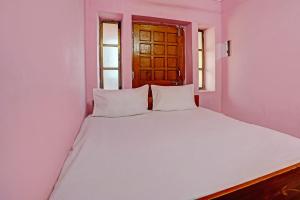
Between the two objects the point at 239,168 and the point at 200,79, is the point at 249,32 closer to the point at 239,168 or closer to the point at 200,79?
the point at 200,79

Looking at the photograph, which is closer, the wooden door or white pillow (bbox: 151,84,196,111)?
white pillow (bbox: 151,84,196,111)

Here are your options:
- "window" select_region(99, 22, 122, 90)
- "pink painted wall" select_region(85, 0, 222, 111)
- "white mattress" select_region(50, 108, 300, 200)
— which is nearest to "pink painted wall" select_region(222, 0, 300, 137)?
"pink painted wall" select_region(85, 0, 222, 111)

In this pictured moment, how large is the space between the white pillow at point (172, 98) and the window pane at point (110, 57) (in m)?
0.72

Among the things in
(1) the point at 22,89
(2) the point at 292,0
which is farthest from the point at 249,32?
(1) the point at 22,89

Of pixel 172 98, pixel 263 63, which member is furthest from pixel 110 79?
pixel 263 63

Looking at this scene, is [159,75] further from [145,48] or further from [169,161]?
[169,161]

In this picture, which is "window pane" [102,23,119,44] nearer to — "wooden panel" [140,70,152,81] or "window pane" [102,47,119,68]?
"window pane" [102,47,119,68]

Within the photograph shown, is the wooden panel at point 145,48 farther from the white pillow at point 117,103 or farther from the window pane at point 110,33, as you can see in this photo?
the white pillow at point 117,103

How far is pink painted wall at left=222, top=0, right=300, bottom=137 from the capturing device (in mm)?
2111

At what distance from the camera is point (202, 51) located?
11.3ft

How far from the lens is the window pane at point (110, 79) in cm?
291

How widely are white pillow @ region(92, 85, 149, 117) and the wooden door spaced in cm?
63

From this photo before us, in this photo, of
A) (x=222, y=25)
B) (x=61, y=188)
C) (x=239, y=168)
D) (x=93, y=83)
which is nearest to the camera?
(x=61, y=188)

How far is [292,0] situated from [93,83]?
99.1 inches
